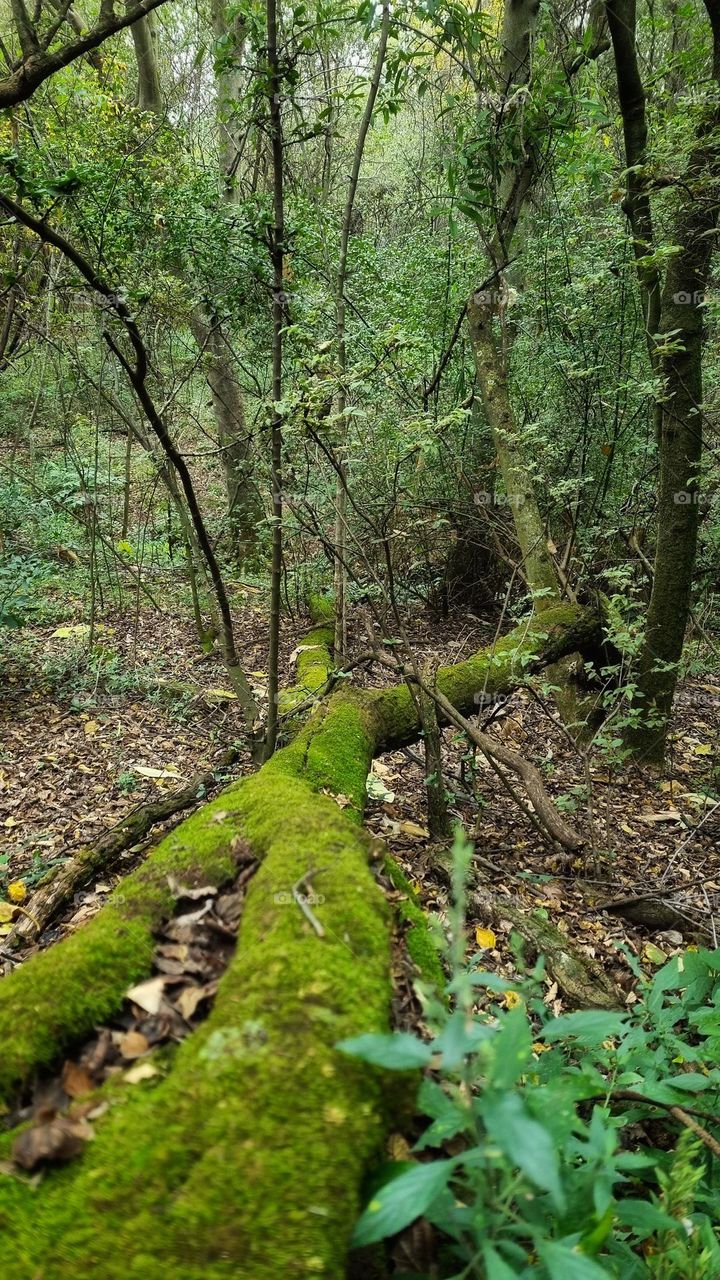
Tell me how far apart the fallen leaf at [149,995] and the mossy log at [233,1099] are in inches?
1.6

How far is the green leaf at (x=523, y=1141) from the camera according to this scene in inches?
30.6

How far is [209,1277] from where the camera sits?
913 millimetres

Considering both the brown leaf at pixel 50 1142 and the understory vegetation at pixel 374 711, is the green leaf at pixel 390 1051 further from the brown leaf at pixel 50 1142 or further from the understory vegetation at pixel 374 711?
the brown leaf at pixel 50 1142

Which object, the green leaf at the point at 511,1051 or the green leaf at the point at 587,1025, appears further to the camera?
the green leaf at the point at 587,1025

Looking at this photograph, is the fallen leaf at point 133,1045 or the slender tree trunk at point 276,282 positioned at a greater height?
the slender tree trunk at point 276,282

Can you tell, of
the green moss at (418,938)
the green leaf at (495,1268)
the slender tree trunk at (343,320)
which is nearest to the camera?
the green leaf at (495,1268)

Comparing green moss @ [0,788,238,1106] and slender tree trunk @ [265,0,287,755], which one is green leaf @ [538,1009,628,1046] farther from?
slender tree trunk @ [265,0,287,755]

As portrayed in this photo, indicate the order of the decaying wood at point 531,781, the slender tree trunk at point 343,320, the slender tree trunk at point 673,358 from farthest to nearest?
1. the slender tree trunk at point 673,358
2. the slender tree trunk at point 343,320
3. the decaying wood at point 531,781

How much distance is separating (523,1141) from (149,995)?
3.04 ft

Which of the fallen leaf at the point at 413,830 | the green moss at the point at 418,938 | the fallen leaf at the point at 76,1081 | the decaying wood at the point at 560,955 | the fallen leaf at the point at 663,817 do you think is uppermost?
the fallen leaf at the point at 76,1081

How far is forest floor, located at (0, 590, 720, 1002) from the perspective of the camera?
3760 mm

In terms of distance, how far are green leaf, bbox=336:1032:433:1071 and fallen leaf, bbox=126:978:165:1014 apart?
0.66m

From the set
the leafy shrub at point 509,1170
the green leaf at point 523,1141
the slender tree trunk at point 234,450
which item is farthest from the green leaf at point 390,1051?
the slender tree trunk at point 234,450

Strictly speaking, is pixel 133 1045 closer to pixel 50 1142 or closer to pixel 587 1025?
pixel 50 1142
